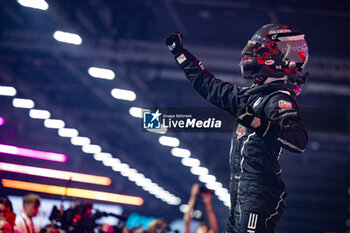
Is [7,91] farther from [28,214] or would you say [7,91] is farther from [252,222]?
[252,222]

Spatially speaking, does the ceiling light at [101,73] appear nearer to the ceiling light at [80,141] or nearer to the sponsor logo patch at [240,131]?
the ceiling light at [80,141]

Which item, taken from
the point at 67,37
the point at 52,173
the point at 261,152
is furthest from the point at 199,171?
the point at 261,152

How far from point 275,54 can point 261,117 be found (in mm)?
656

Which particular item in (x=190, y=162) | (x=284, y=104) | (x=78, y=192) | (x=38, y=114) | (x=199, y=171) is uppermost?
(x=199, y=171)

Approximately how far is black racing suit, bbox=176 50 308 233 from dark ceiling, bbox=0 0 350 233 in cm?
60

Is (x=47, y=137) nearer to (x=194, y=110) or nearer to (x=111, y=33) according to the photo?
(x=111, y=33)

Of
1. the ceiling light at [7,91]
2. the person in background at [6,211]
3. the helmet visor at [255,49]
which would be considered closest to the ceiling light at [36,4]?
the person in background at [6,211]

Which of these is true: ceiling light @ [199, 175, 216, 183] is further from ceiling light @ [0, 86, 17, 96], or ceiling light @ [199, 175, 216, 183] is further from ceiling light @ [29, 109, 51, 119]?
ceiling light @ [0, 86, 17, 96]

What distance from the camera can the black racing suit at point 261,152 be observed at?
332cm

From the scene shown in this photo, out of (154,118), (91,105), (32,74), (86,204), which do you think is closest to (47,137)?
(91,105)

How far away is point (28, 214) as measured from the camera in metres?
7.23

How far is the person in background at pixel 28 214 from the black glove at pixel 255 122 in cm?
462

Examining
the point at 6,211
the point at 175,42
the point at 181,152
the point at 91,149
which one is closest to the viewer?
the point at 175,42

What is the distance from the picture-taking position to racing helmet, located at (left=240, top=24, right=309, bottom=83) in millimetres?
3678
